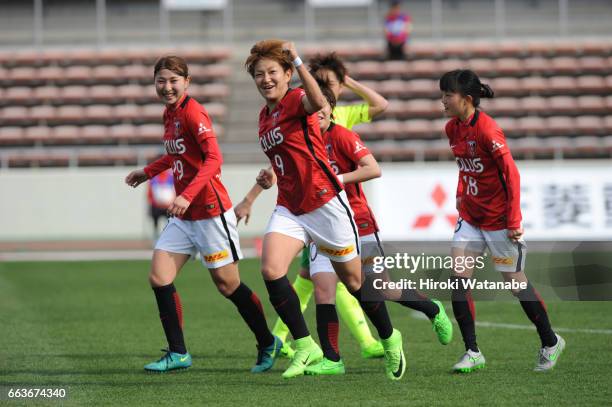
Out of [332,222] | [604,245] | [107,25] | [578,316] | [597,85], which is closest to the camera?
[332,222]

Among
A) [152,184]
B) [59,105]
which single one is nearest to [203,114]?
[152,184]

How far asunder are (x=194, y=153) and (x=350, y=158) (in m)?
1.05

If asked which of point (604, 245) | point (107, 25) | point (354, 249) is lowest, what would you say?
point (604, 245)

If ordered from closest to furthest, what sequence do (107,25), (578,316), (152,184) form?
(578,316), (152,184), (107,25)

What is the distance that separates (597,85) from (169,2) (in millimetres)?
10614

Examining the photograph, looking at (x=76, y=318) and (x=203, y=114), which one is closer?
(x=203, y=114)

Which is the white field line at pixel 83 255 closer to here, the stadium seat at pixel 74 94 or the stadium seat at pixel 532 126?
the stadium seat at pixel 74 94

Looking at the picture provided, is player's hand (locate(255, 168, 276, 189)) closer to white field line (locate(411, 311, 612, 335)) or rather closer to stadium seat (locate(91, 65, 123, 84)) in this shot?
white field line (locate(411, 311, 612, 335))

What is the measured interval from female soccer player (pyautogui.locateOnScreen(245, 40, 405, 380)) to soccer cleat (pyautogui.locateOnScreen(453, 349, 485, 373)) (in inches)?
17.6

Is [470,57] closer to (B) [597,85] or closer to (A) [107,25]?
(B) [597,85]

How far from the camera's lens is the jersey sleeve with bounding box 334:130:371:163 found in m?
6.80

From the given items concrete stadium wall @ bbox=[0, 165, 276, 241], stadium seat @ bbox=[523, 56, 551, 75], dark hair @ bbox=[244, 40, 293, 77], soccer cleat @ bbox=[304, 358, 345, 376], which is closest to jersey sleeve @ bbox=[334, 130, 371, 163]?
dark hair @ bbox=[244, 40, 293, 77]

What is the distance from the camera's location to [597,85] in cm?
2427

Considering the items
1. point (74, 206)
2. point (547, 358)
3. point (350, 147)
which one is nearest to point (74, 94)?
point (74, 206)
